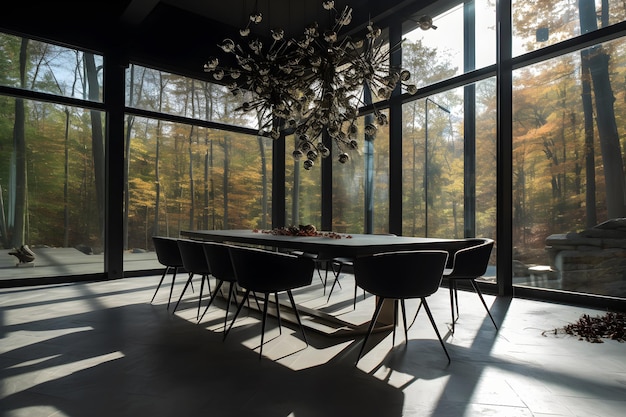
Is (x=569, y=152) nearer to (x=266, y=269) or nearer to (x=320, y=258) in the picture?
(x=320, y=258)

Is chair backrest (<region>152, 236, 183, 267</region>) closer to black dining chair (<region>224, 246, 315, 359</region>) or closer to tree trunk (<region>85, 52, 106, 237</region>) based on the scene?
black dining chair (<region>224, 246, 315, 359</region>)

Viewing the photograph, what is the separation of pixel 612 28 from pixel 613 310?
8.99 ft

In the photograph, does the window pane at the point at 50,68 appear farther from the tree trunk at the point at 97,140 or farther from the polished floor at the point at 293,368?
the polished floor at the point at 293,368

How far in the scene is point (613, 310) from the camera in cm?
376

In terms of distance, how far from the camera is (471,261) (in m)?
3.17

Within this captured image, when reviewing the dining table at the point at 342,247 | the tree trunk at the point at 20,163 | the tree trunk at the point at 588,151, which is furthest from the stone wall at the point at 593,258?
the tree trunk at the point at 20,163

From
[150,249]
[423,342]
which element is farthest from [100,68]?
[423,342]

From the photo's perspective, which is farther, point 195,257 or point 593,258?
point 593,258

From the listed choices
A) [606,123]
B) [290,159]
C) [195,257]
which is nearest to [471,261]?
[606,123]

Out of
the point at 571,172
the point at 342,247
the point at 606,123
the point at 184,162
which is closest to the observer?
the point at 342,247

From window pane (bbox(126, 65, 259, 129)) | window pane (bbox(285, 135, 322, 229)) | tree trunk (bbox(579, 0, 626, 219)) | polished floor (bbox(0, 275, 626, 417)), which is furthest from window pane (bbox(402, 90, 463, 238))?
window pane (bbox(126, 65, 259, 129))

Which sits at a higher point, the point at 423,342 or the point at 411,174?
the point at 411,174

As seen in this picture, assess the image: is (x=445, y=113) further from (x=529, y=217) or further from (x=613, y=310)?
(x=613, y=310)

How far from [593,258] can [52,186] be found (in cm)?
668
